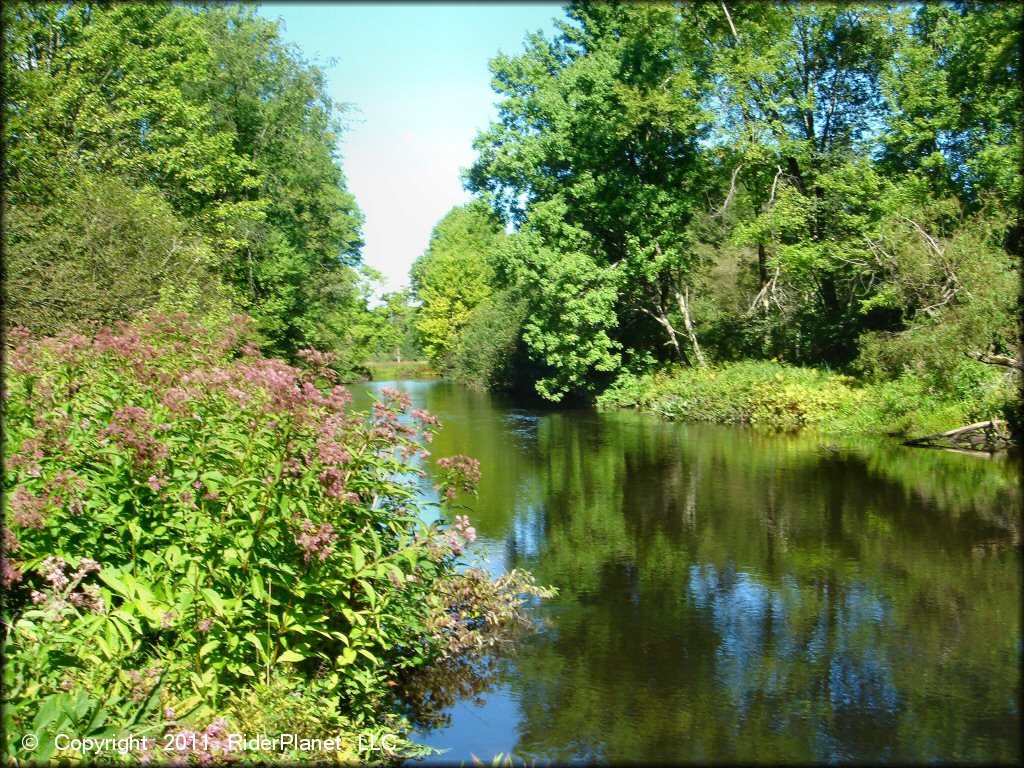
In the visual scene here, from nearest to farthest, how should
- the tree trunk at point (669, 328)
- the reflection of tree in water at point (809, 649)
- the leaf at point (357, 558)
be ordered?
the leaf at point (357, 558) < the reflection of tree in water at point (809, 649) < the tree trunk at point (669, 328)

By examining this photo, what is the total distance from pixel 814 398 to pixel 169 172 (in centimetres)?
1935

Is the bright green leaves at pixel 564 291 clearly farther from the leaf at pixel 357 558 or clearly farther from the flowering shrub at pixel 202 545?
the leaf at pixel 357 558

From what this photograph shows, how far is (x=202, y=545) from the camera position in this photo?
5.28 m

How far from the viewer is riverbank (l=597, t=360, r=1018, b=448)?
696 inches

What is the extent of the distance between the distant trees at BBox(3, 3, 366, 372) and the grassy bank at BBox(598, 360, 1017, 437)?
12500 millimetres

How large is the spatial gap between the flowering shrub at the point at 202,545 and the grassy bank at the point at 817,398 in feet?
49.0

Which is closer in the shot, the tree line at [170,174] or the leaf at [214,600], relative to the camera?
the leaf at [214,600]

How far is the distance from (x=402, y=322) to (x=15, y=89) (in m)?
61.6

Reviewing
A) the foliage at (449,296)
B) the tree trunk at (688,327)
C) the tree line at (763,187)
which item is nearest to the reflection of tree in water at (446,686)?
the tree line at (763,187)

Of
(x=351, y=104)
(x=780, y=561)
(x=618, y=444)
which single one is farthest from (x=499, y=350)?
(x=780, y=561)

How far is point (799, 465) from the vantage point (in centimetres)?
1658

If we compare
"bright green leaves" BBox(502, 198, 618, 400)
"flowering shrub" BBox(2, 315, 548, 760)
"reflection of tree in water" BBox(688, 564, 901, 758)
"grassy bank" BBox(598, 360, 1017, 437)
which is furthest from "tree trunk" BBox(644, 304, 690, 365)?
"flowering shrub" BBox(2, 315, 548, 760)

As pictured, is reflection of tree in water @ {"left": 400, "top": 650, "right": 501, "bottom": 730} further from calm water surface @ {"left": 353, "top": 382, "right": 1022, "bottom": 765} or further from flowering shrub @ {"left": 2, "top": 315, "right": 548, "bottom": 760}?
flowering shrub @ {"left": 2, "top": 315, "right": 548, "bottom": 760}

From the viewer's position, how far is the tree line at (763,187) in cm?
2028
